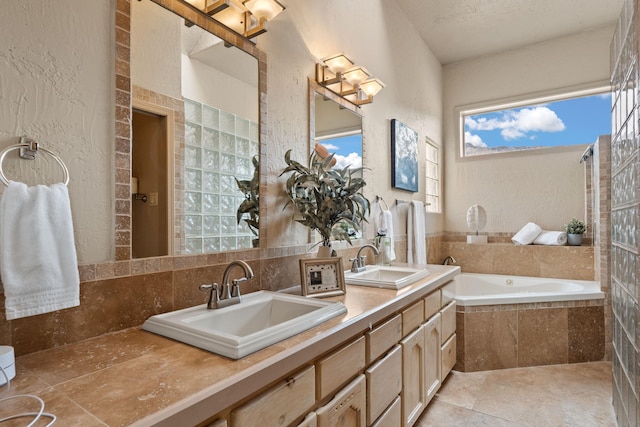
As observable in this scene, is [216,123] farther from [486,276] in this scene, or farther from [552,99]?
[552,99]

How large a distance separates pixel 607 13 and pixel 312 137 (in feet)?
10.9

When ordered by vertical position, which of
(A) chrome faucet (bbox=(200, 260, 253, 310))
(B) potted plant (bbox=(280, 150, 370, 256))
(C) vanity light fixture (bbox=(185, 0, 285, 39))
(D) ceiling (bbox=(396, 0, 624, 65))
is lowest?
(A) chrome faucet (bbox=(200, 260, 253, 310))

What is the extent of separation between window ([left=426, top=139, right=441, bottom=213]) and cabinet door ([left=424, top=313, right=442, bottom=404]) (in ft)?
6.27

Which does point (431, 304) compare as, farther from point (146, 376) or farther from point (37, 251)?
point (37, 251)

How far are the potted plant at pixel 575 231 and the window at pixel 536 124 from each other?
0.85 metres

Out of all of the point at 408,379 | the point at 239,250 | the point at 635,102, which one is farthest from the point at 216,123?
the point at 635,102

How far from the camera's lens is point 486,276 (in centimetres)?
382

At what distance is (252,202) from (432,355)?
4.49 ft

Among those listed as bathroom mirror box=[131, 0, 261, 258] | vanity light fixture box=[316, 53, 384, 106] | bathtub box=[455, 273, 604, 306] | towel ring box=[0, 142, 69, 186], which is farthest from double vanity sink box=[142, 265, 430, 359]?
bathtub box=[455, 273, 604, 306]

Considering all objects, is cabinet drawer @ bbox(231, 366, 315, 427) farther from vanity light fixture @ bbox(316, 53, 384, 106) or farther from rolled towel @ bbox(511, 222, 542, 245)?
rolled towel @ bbox(511, 222, 542, 245)

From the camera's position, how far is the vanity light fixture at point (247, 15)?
1502mm

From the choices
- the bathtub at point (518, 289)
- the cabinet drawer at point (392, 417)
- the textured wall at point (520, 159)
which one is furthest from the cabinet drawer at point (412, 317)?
the textured wall at point (520, 159)

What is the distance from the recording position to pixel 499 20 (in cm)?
348

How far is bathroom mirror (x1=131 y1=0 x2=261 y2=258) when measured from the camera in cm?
123
